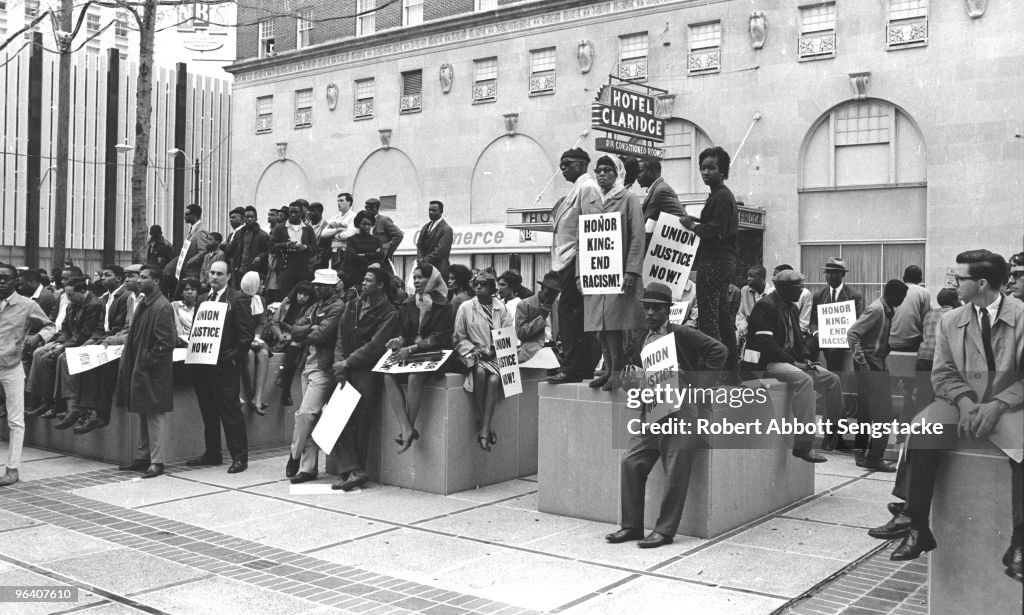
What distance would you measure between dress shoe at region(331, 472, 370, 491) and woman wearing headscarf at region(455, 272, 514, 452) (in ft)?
4.34

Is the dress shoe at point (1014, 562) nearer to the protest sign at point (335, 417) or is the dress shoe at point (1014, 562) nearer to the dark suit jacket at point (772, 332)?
the dark suit jacket at point (772, 332)

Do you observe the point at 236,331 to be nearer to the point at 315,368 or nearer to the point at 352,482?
the point at 315,368

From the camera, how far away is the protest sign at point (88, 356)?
36.6 feet

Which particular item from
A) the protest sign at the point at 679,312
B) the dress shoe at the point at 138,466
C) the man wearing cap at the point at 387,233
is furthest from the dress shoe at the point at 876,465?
the dress shoe at the point at 138,466

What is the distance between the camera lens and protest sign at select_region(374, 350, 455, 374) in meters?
9.49

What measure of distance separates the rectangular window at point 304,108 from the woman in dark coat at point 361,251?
26.7 m

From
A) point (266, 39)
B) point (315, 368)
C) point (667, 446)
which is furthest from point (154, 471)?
point (266, 39)

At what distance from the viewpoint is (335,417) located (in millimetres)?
9766

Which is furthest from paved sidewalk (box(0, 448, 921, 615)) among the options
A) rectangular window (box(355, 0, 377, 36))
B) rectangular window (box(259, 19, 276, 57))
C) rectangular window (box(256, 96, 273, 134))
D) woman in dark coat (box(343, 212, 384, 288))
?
rectangular window (box(259, 19, 276, 57))

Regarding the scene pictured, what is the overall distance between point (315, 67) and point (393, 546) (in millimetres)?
33126

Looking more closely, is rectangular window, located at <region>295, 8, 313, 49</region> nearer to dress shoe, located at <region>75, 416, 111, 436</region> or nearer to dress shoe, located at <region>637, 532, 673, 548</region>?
dress shoe, located at <region>75, 416, 111, 436</region>

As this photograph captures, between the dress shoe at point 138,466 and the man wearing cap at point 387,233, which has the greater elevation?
the man wearing cap at point 387,233

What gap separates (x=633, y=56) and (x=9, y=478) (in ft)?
74.8

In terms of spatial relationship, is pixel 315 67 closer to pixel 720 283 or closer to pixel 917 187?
pixel 917 187
